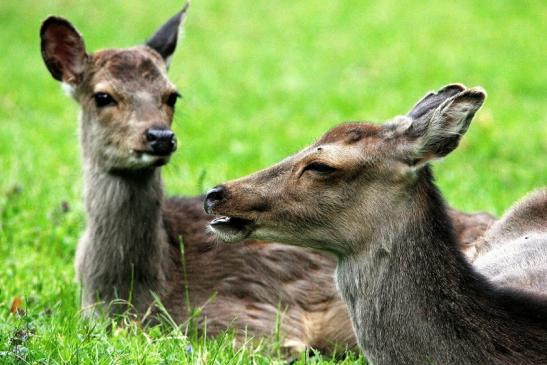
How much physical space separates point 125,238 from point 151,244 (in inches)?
7.0

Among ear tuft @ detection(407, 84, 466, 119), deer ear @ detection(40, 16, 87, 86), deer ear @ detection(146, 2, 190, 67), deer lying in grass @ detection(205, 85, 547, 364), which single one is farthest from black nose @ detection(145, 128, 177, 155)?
ear tuft @ detection(407, 84, 466, 119)

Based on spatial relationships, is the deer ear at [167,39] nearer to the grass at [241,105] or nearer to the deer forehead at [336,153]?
the grass at [241,105]

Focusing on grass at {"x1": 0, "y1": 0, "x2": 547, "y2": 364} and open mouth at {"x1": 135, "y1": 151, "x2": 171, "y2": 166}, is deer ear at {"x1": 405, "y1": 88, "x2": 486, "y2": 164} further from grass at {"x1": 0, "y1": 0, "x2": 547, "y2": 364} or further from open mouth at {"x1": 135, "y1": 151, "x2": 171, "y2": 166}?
open mouth at {"x1": 135, "y1": 151, "x2": 171, "y2": 166}

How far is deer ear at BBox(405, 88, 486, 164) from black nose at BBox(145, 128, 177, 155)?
2.17 meters

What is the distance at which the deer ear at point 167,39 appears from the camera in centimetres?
779

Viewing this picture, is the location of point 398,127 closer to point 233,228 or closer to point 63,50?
point 233,228

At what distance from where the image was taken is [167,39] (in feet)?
25.7

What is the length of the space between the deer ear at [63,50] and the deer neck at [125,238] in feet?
2.40

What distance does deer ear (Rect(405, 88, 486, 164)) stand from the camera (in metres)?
4.62

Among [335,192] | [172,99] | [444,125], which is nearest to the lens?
[444,125]

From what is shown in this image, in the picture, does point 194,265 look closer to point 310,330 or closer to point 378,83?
point 310,330

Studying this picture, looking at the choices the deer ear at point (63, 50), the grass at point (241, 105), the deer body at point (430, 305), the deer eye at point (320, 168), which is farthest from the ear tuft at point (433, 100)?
the deer ear at point (63, 50)

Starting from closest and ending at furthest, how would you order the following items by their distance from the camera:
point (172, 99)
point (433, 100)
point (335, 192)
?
point (335, 192) < point (433, 100) < point (172, 99)

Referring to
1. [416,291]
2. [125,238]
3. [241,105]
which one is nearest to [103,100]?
[125,238]
